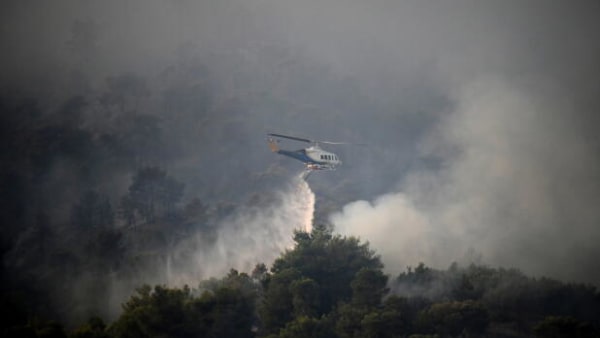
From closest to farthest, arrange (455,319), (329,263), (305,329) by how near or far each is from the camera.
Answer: (305,329) → (455,319) → (329,263)

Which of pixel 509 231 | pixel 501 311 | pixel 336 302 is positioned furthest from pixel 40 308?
pixel 509 231

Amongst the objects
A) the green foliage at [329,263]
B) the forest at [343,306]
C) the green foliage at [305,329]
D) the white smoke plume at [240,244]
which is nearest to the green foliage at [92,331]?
the forest at [343,306]

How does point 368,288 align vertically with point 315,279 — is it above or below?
below

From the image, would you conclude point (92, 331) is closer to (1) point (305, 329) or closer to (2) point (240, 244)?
(1) point (305, 329)

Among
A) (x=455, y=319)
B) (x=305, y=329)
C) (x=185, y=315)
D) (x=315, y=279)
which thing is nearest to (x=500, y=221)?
(x=315, y=279)

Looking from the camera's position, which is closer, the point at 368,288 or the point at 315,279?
the point at 368,288

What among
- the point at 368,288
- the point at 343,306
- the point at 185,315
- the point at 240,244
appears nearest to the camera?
the point at 185,315

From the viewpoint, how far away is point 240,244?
16588 cm

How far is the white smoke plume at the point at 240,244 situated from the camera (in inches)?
6083

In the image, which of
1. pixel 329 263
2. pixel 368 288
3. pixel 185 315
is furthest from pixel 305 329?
pixel 329 263

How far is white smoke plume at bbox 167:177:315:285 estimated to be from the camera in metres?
154

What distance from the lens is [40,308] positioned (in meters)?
126

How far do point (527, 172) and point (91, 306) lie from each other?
4691 inches

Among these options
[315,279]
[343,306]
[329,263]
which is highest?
[329,263]
